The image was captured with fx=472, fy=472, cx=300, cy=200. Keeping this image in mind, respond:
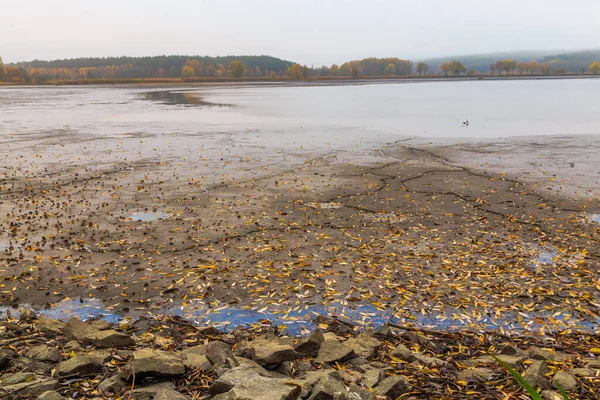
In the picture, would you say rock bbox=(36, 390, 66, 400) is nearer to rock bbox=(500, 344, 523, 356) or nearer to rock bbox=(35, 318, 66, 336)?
rock bbox=(35, 318, 66, 336)

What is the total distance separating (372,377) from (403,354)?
738 mm

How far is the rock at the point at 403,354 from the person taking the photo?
533 centimetres

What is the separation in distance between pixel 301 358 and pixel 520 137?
82.5 feet


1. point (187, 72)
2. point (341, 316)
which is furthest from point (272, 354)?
point (187, 72)

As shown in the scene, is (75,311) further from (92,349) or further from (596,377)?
(596,377)

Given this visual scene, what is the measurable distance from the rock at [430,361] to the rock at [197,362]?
2.32m

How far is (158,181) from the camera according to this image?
50.9 feet

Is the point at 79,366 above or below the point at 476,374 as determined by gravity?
above

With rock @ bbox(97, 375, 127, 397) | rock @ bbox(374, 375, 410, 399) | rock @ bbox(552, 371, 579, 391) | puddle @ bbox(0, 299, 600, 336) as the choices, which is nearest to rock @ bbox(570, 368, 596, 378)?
rock @ bbox(552, 371, 579, 391)

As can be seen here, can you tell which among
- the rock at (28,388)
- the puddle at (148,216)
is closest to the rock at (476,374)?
the rock at (28,388)

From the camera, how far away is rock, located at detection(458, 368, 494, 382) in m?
4.84

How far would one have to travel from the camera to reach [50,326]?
237 inches

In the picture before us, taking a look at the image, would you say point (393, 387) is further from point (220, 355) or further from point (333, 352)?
point (220, 355)

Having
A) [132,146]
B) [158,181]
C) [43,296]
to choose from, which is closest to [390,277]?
[43,296]
